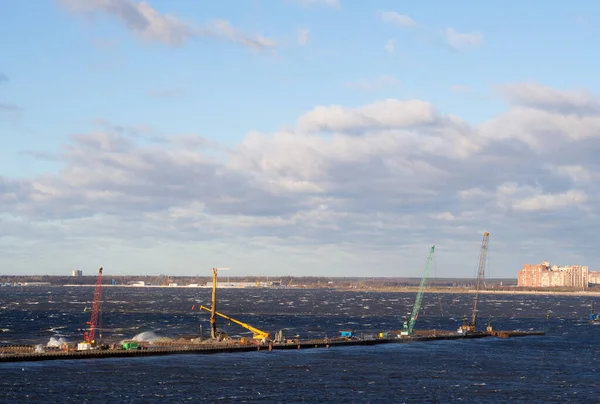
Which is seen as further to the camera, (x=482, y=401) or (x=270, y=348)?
(x=270, y=348)

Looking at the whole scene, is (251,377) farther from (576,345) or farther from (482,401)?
(576,345)

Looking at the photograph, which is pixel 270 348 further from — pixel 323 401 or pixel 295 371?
pixel 323 401

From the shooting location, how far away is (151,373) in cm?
13075

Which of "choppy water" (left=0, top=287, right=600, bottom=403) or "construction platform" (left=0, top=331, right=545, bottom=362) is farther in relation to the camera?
"construction platform" (left=0, top=331, right=545, bottom=362)

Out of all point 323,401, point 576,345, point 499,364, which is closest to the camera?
point 323,401

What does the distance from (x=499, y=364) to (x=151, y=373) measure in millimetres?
63857

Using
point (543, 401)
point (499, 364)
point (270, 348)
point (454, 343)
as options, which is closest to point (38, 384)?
point (270, 348)

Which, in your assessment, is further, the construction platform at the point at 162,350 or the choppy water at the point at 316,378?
the construction platform at the point at 162,350

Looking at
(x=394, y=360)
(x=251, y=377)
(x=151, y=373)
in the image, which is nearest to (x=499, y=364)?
(x=394, y=360)

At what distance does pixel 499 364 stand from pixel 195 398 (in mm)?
66826

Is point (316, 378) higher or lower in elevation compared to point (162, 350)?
lower

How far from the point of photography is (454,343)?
198m

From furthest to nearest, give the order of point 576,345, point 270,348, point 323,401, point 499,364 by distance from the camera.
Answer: point 576,345
point 270,348
point 499,364
point 323,401

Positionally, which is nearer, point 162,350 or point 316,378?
point 316,378
